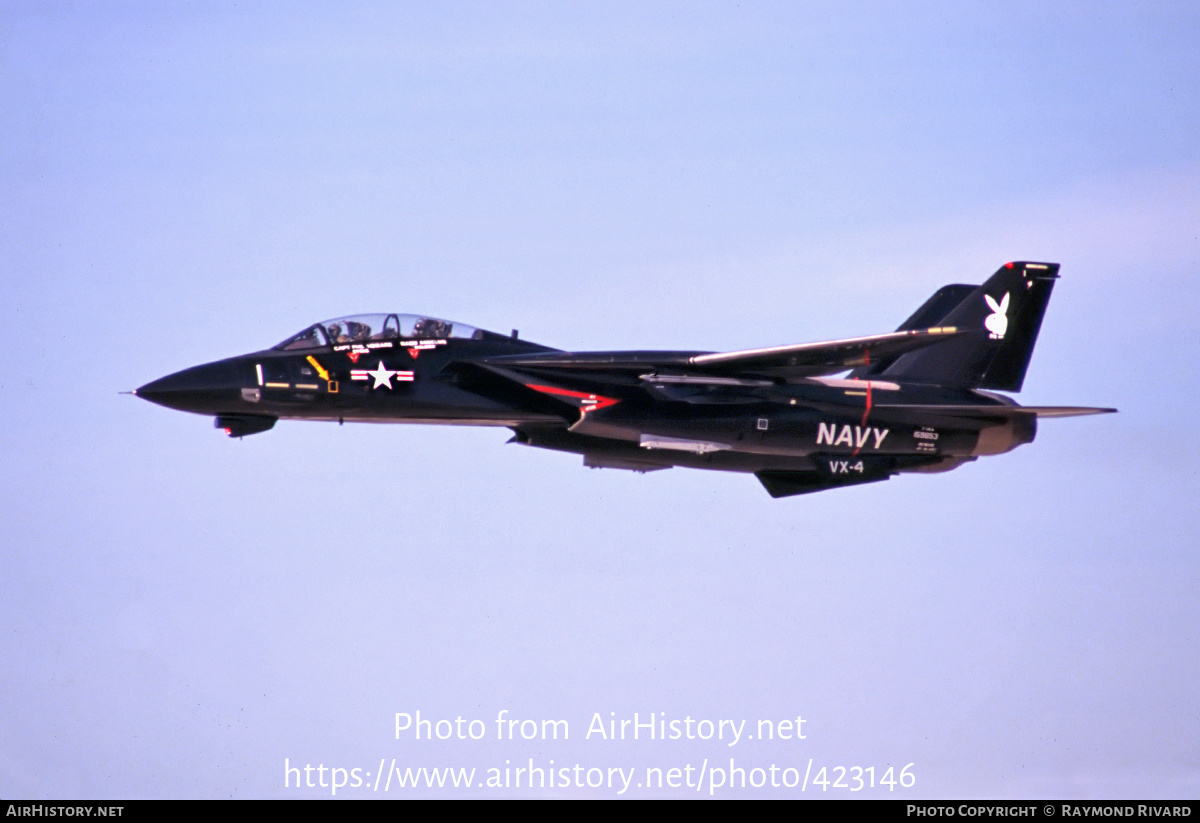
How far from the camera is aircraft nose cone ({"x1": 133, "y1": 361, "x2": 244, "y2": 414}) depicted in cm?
2164

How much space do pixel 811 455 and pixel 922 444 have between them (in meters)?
1.89

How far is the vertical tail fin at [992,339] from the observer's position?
26.3 metres

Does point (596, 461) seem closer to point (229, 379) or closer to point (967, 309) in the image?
point (229, 379)

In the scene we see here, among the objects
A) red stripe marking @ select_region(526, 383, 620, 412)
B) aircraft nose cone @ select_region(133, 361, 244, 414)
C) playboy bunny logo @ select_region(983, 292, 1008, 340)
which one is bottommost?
red stripe marking @ select_region(526, 383, 620, 412)

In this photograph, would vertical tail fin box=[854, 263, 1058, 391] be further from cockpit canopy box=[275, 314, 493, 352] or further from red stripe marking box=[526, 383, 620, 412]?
cockpit canopy box=[275, 314, 493, 352]

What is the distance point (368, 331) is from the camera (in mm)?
22891

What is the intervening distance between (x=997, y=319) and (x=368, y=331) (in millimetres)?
10945

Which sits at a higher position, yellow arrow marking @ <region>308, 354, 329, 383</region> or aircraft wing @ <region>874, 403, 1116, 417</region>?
yellow arrow marking @ <region>308, 354, 329, 383</region>

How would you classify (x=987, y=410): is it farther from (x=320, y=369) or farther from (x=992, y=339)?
(x=320, y=369)

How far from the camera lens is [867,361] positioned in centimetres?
2394

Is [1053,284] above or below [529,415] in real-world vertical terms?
above

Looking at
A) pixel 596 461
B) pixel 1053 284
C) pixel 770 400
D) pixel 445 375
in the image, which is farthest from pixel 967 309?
pixel 445 375

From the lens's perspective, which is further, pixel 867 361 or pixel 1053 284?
pixel 1053 284

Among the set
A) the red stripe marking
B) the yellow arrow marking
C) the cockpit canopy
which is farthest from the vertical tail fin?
the yellow arrow marking
